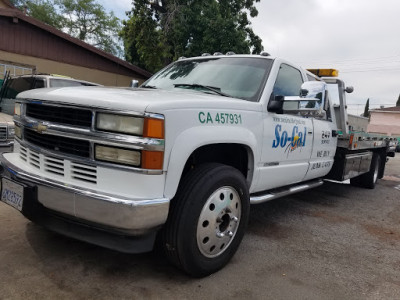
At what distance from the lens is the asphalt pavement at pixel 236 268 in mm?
2436

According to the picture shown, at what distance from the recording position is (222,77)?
359 cm

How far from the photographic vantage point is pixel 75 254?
291cm

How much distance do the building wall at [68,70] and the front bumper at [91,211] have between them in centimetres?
1192

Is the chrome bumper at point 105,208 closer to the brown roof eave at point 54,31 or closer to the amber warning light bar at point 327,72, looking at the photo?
the amber warning light bar at point 327,72

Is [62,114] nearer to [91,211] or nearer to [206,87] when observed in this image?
[91,211]

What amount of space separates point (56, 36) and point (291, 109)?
42.8ft

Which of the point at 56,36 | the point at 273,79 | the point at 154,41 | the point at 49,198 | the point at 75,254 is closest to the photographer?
the point at 49,198

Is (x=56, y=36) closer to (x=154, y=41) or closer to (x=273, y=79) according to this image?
(x=154, y=41)

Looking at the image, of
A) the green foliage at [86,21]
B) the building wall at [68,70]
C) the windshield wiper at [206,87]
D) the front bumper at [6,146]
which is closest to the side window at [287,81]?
the windshield wiper at [206,87]

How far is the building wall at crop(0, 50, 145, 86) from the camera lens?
41.6 feet

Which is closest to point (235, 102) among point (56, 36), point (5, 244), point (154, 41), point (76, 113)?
point (76, 113)

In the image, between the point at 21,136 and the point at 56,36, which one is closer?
the point at 21,136

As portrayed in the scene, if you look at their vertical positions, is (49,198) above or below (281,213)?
above

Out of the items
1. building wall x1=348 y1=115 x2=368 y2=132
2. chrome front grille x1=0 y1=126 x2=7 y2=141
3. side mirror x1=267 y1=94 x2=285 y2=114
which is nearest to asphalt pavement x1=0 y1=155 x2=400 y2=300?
chrome front grille x1=0 y1=126 x2=7 y2=141
